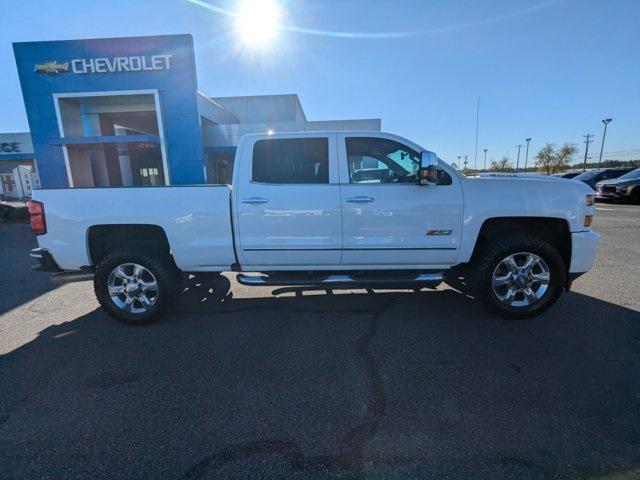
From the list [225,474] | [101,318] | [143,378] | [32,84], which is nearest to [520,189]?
[225,474]

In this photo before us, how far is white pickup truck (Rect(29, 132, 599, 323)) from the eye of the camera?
3639 millimetres

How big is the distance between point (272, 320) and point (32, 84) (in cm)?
2217

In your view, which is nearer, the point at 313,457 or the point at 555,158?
the point at 313,457

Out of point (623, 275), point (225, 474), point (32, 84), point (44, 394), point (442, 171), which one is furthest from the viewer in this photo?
point (32, 84)

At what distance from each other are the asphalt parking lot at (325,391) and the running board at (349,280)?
486mm

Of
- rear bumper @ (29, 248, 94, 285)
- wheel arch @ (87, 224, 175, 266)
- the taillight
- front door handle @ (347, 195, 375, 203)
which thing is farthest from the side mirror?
the taillight

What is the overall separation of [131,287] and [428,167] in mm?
3601

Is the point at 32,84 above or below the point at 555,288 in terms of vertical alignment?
above

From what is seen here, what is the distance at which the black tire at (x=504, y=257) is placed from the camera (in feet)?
12.0

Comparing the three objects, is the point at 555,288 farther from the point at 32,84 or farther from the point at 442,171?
the point at 32,84

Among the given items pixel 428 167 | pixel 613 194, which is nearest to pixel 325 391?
pixel 428 167

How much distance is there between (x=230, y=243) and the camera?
3705 mm

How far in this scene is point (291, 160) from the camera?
3.82m

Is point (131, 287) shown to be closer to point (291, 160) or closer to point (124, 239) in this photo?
point (124, 239)
